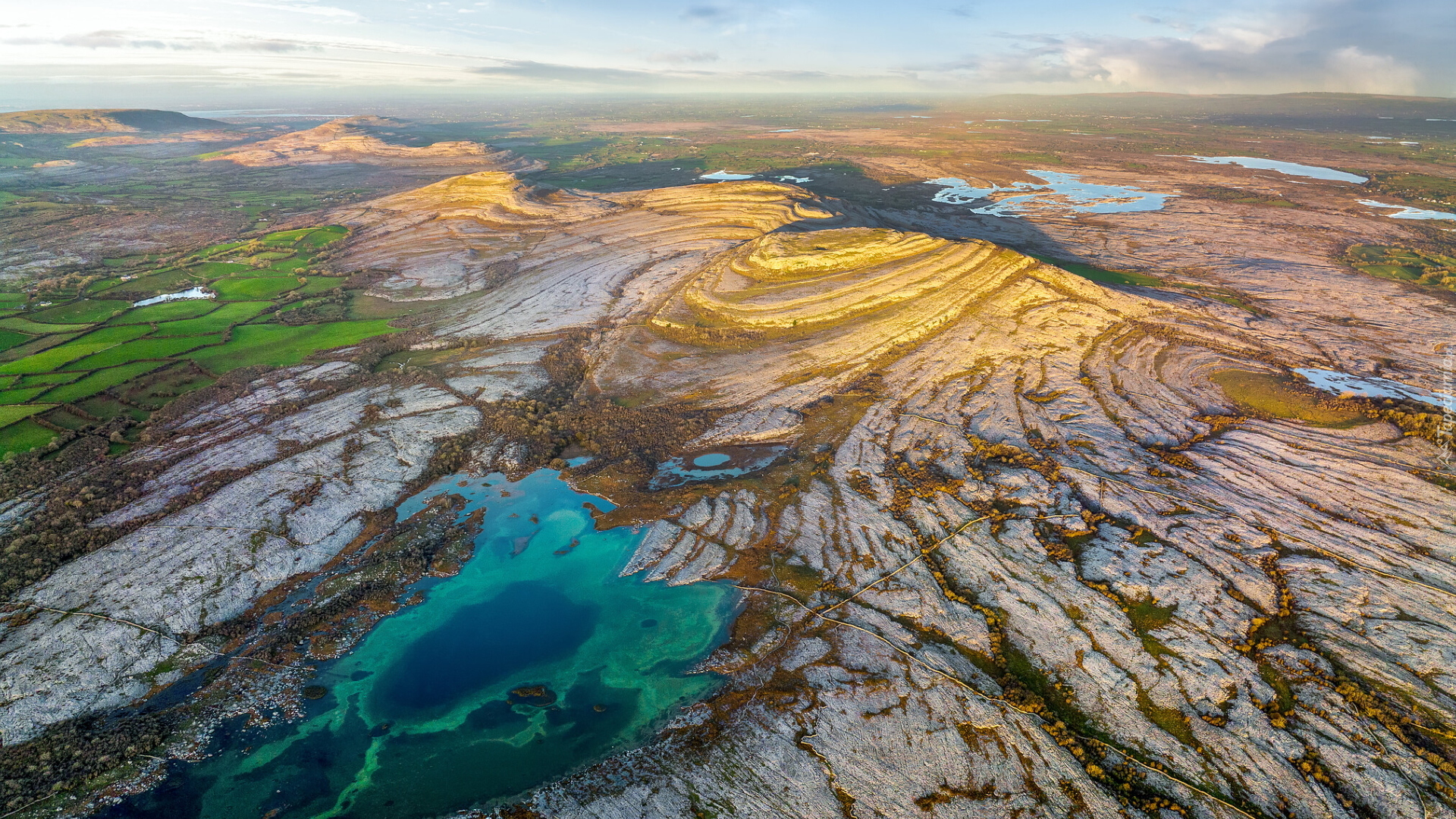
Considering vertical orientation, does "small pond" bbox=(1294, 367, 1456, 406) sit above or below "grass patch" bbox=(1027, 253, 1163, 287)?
below

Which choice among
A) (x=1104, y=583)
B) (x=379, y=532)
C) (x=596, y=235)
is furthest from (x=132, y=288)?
(x=1104, y=583)

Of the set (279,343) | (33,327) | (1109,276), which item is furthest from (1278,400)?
(33,327)

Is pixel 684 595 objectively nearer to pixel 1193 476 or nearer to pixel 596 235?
pixel 1193 476

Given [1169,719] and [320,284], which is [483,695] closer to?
[1169,719]

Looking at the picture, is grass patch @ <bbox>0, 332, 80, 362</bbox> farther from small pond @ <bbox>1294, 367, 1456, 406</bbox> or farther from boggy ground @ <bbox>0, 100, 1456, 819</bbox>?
small pond @ <bbox>1294, 367, 1456, 406</bbox>

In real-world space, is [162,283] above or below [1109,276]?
below

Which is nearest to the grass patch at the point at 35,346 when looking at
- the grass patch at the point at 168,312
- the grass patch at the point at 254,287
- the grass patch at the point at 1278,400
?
the grass patch at the point at 168,312

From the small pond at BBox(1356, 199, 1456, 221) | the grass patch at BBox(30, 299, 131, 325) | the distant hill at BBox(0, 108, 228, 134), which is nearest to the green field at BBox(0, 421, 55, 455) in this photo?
the grass patch at BBox(30, 299, 131, 325)
